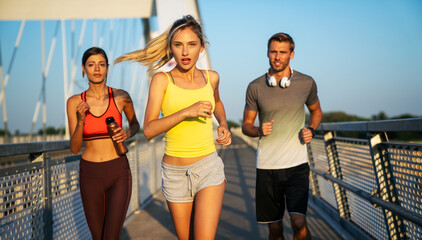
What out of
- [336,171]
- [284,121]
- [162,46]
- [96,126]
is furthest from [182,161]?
[336,171]

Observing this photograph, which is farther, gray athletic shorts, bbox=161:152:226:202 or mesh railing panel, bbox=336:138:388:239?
mesh railing panel, bbox=336:138:388:239

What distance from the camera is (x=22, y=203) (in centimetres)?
282

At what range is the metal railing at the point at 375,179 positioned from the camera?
9.39ft

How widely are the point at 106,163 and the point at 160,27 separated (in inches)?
451

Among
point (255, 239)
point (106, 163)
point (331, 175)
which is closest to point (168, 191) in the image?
point (106, 163)

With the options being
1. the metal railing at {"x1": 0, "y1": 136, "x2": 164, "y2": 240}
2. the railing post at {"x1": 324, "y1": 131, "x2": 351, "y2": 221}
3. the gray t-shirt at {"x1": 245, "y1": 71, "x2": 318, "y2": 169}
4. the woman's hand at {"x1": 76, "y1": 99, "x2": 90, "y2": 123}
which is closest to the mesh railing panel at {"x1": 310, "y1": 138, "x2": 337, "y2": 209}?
the railing post at {"x1": 324, "y1": 131, "x2": 351, "y2": 221}

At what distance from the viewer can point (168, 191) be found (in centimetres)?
275

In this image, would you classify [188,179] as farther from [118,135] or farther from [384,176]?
[384,176]

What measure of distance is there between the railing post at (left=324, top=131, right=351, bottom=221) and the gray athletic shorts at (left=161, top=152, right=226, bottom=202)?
2867 millimetres

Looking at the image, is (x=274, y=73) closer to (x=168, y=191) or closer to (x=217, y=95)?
(x=217, y=95)

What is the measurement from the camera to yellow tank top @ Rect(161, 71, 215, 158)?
105 inches

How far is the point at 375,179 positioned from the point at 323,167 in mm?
2256

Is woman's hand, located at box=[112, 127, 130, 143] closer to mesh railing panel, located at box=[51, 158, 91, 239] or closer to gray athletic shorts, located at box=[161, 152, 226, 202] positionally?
gray athletic shorts, located at box=[161, 152, 226, 202]

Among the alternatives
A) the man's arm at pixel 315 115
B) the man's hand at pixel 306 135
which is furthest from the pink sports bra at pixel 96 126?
the man's arm at pixel 315 115
